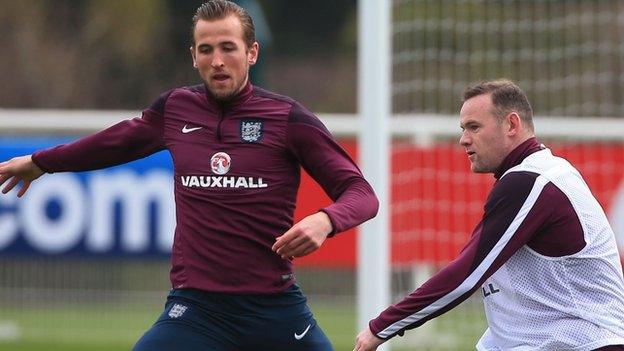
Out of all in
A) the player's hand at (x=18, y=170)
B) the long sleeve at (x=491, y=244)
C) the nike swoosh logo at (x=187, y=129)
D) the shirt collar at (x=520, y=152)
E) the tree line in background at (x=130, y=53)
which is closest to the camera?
the long sleeve at (x=491, y=244)

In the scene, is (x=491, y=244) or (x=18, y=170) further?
(x=18, y=170)

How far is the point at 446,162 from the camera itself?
11.8 metres

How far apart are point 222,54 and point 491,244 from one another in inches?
52.5

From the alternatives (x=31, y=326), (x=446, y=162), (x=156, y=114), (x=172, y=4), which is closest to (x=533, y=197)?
(x=156, y=114)

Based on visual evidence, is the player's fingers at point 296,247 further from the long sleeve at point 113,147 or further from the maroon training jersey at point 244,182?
the long sleeve at point 113,147

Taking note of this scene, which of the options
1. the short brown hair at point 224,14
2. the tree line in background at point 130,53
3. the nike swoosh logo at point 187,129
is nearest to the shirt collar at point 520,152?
the short brown hair at point 224,14

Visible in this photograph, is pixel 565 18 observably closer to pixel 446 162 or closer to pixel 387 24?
pixel 446 162

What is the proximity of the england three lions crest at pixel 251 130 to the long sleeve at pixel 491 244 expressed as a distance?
3.03 ft

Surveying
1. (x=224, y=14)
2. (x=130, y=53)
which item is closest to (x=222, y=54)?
(x=224, y=14)

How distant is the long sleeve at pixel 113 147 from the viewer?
21.3 ft

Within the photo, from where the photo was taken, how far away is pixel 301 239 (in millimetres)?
5598

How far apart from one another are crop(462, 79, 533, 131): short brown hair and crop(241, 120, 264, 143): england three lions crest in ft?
2.79

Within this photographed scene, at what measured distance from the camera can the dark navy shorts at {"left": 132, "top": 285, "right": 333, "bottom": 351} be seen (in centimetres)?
609

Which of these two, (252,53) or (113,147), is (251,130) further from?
(113,147)
